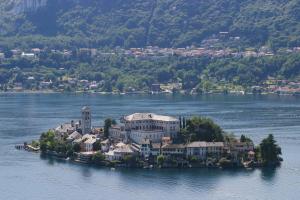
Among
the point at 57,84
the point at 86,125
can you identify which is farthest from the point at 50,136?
the point at 57,84

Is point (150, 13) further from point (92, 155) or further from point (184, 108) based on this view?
point (92, 155)

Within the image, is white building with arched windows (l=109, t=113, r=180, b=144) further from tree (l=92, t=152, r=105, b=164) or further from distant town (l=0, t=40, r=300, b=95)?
distant town (l=0, t=40, r=300, b=95)

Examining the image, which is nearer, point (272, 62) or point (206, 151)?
point (206, 151)

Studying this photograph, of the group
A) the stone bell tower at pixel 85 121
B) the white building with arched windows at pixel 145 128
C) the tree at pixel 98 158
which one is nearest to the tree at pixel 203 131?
the white building with arched windows at pixel 145 128

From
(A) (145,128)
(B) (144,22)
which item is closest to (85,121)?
(A) (145,128)

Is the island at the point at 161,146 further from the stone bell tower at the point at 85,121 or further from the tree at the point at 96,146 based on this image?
the stone bell tower at the point at 85,121

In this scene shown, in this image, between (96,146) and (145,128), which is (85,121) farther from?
(145,128)

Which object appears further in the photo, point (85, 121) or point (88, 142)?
point (85, 121)
